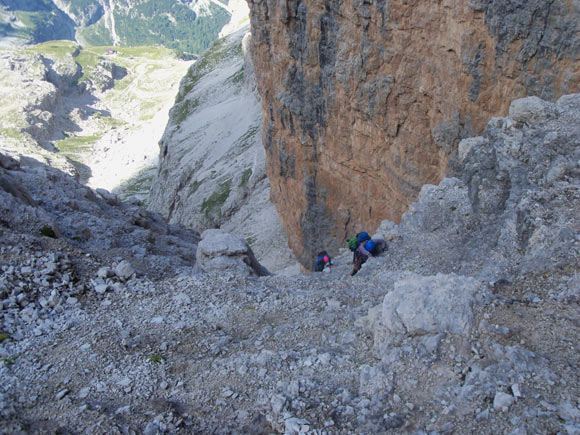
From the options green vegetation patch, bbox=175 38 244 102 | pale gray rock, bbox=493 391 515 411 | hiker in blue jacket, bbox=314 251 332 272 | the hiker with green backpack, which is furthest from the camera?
green vegetation patch, bbox=175 38 244 102

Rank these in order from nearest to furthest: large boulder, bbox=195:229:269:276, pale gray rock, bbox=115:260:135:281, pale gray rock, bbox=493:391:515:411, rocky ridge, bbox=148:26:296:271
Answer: pale gray rock, bbox=493:391:515:411, pale gray rock, bbox=115:260:135:281, large boulder, bbox=195:229:269:276, rocky ridge, bbox=148:26:296:271

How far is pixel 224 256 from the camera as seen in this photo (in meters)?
18.0

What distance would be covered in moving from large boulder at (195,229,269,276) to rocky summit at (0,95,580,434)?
97 millimetres

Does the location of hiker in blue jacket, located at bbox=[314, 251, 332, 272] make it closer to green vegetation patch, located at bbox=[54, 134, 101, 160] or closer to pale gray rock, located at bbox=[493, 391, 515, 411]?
pale gray rock, located at bbox=[493, 391, 515, 411]

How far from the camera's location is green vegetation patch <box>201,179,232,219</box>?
6316 centimetres

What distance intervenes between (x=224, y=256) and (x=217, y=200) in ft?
154

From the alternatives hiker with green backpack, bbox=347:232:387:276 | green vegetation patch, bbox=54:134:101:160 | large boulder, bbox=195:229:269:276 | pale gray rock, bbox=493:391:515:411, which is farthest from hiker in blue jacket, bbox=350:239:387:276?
green vegetation patch, bbox=54:134:101:160

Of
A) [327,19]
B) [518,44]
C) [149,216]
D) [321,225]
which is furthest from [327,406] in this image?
[321,225]

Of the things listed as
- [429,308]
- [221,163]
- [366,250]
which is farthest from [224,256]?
[221,163]

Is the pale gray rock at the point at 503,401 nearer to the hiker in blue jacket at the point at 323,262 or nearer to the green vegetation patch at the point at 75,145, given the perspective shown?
the hiker in blue jacket at the point at 323,262

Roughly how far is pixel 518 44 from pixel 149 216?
79.8ft

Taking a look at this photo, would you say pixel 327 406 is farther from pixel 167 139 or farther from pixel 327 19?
pixel 167 139

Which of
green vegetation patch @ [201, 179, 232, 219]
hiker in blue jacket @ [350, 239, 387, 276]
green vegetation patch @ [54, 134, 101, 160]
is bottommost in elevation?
green vegetation patch @ [54, 134, 101, 160]

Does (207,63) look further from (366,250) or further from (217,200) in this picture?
(366,250)
